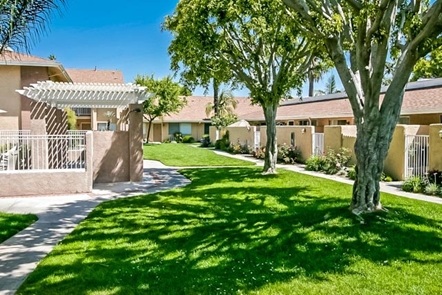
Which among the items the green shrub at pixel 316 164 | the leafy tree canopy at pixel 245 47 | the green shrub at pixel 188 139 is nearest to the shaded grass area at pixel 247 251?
the leafy tree canopy at pixel 245 47

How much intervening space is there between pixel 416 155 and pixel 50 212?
1358 centimetres

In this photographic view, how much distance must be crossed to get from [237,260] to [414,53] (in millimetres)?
5637

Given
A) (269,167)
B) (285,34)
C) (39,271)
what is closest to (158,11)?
(285,34)

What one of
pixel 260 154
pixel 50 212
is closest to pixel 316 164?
pixel 260 154

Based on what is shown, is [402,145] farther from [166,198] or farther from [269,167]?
[166,198]

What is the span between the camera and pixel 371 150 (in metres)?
8.23

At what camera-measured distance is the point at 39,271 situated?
5.73 meters

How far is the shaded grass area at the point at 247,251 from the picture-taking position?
5141 millimetres

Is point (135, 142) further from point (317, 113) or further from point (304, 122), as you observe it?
point (304, 122)

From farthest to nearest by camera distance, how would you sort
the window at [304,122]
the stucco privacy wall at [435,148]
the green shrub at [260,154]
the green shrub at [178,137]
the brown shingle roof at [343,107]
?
1. the green shrub at [178,137]
2. the window at [304,122]
3. the green shrub at [260,154]
4. the brown shingle roof at [343,107]
5. the stucco privacy wall at [435,148]

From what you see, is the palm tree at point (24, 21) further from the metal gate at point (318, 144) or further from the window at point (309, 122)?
the window at point (309, 122)

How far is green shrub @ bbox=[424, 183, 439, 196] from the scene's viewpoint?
40.1 feet

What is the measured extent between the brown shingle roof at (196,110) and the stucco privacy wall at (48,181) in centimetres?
Result: 3840

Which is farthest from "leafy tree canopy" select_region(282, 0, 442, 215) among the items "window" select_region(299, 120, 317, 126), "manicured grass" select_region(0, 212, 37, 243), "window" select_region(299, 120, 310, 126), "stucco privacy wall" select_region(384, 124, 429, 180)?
"window" select_region(299, 120, 310, 126)
